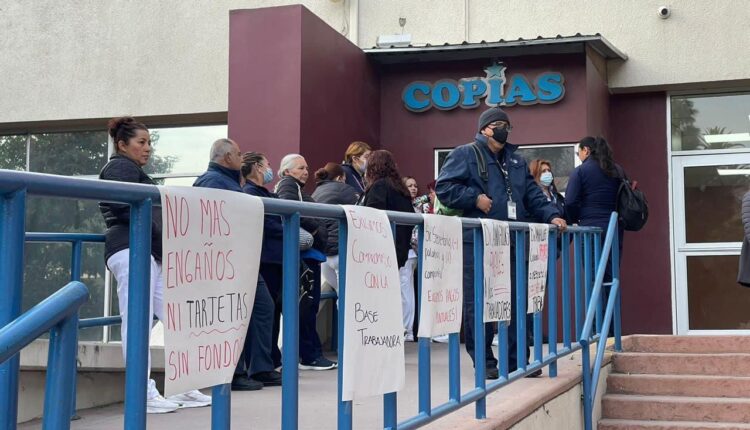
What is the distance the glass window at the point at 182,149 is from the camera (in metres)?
11.8

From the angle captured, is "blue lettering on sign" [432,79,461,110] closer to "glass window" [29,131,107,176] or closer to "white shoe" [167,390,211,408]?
"glass window" [29,131,107,176]

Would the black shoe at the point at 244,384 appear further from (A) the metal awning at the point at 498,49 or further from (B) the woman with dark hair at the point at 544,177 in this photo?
(A) the metal awning at the point at 498,49

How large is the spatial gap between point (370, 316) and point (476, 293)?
1478 mm

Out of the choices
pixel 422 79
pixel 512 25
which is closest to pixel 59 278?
pixel 422 79

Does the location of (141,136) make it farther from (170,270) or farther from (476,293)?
(170,270)

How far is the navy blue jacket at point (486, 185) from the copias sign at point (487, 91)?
4.12 meters

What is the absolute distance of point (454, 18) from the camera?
435 inches

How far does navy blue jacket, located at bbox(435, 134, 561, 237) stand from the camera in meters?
5.89

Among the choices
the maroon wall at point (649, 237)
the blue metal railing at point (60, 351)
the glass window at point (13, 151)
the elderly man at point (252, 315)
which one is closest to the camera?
the blue metal railing at point (60, 351)

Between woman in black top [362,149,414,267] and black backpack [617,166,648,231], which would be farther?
black backpack [617,166,648,231]

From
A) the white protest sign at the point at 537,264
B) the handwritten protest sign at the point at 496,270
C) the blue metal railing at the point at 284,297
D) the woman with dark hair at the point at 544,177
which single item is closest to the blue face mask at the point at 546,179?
the woman with dark hair at the point at 544,177

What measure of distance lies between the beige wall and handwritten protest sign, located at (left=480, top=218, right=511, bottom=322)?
6.21 metres

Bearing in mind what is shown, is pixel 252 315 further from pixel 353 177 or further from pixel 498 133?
pixel 353 177

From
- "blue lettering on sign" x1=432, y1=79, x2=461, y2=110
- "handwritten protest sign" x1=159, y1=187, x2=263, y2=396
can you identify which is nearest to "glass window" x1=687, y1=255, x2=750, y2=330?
"blue lettering on sign" x1=432, y1=79, x2=461, y2=110
